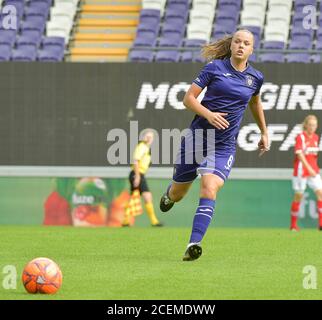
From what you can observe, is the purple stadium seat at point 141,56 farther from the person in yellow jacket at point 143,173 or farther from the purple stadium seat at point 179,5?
the purple stadium seat at point 179,5

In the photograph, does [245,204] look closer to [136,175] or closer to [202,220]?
[136,175]

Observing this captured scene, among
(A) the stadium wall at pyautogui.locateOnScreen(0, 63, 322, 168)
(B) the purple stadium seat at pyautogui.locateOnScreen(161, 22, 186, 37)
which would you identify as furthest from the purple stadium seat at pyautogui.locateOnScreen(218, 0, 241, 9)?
(A) the stadium wall at pyautogui.locateOnScreen(0, 63, 322, 168)

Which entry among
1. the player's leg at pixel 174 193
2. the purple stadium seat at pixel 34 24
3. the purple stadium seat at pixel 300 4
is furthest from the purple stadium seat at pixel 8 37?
the player's leg at pixel 174 193

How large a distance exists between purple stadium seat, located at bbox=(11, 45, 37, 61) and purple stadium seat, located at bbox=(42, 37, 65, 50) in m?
0.31

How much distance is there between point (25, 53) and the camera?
23266 mm

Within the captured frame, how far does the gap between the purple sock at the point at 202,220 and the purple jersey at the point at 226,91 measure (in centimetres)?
71

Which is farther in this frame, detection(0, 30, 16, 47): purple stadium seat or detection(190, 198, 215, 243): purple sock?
detection(0, 30, 16, 47): purple stadium seat

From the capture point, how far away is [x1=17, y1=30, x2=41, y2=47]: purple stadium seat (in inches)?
938

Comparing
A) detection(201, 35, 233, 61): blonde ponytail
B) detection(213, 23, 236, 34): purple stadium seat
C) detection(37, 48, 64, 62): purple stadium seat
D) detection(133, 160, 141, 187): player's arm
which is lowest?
detection(201, 35, 233, 61): blonde ponytail

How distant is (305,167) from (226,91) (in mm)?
7995

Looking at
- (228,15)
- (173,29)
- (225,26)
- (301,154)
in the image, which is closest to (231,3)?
(228,15)

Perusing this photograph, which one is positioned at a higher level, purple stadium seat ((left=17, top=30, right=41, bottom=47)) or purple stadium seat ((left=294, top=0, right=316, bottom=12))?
purple stadium seat ((left=294, top=0, right=316, bottom=12))

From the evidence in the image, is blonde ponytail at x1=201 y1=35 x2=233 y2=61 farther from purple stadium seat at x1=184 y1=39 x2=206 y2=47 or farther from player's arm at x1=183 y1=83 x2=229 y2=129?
purple stadium seat at x1=184 y1=39 x2=206 y2=47
